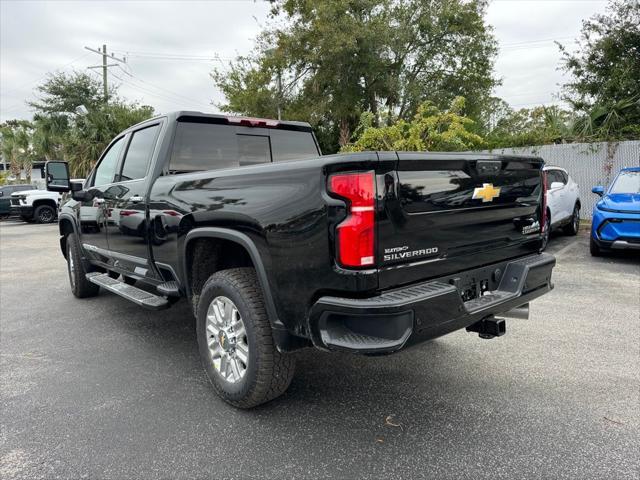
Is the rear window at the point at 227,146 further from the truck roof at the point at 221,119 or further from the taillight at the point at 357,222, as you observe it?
the taillight at the point at 357,222

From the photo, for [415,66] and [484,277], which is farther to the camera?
[415,66]

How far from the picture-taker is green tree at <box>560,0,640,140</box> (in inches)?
534

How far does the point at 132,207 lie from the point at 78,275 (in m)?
2.45

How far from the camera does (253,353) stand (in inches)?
108

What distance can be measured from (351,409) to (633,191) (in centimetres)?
702

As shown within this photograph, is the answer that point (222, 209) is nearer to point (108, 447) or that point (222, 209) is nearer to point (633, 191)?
point (108, 447)

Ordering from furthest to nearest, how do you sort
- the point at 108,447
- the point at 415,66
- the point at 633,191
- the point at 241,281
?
1. the point at 415,66
2. the point at 633,191
3. the point at 241,281
4. the point at 108,447

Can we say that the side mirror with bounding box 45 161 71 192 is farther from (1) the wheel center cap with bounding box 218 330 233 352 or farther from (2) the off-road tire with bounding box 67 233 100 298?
(1) the wheel center cap with bounding box 218 330 233 352

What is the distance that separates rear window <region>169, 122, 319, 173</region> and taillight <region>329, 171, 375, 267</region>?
2084 mm

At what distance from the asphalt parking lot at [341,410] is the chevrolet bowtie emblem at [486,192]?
4.34ft

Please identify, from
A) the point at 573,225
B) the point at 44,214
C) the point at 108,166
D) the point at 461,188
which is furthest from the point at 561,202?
the point at 44,214

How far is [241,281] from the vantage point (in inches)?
114

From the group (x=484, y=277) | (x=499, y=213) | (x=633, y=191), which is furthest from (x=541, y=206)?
(x=633, y=191)

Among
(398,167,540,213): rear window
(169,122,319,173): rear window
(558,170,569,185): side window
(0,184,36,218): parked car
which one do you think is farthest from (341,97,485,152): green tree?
(0,184,36,218): parked car
